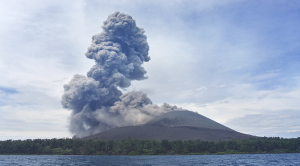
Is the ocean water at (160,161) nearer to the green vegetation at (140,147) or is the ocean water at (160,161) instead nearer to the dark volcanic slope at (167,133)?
the green vegetation at (140,147)

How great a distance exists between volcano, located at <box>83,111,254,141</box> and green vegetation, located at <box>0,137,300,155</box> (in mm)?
26912

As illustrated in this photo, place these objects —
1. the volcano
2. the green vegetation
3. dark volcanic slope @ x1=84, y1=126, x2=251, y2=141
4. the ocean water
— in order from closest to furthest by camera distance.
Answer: the ocean water < the green vegetation < dark volcanic slope @ x1=84, y1=126, x2=251, y2=141 < the volcano

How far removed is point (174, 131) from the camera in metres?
167

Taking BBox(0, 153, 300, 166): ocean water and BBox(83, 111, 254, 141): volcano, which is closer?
BBox(0, 153, 300, 166): ocean water

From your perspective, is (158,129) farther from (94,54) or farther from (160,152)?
(94,54)

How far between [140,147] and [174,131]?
52999 millimetres

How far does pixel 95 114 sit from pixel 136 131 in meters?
29.6

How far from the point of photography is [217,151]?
122 metres

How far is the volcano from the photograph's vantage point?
519 ft

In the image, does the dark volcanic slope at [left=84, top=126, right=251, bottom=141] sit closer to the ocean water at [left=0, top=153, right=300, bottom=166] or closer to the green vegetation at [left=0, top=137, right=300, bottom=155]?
→ the green vegetation at [left=0, top=137, right=300, bottom=155]

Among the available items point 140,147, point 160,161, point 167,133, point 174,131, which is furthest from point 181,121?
point 160,161

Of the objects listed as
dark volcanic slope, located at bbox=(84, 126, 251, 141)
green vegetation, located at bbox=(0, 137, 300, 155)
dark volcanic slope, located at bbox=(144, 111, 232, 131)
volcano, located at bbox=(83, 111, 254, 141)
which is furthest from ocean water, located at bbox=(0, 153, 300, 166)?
dark volcanic slope, located at bbox=(144, 111, 232, 131)

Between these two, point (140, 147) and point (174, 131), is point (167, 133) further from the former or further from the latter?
point (140, 147)

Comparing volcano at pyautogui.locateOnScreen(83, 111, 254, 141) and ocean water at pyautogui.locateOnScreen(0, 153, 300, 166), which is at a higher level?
volcano at pyautogui.locateOnScreen(83, 111, 254, 141)
